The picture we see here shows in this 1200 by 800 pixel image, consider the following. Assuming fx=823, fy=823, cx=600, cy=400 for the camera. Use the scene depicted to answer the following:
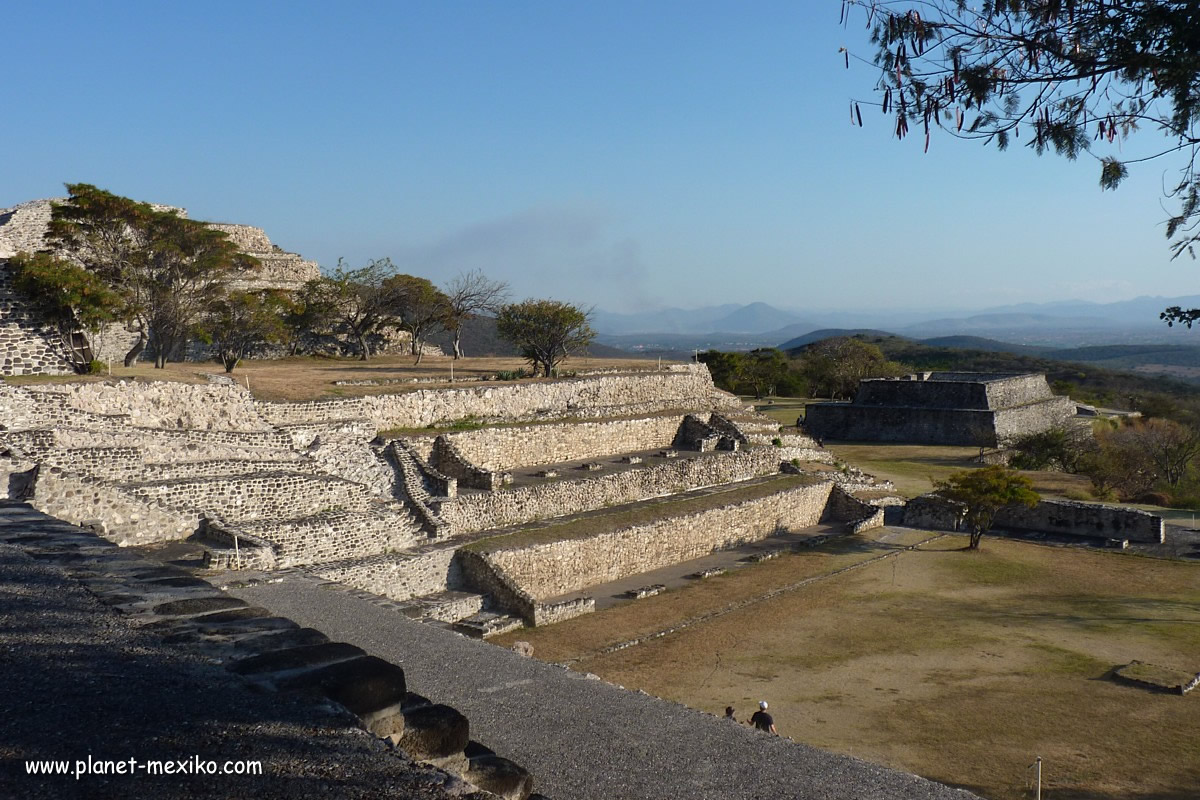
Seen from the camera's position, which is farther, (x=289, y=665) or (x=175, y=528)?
(x=175, y=528)

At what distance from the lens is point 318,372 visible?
79.6 feet

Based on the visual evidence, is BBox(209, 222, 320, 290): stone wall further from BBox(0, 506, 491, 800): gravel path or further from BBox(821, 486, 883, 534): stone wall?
BBox(0, 506, 491, 800): gravel path

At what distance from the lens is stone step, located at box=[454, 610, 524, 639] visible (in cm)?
1339

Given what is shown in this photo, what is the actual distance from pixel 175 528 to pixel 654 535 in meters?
9.74

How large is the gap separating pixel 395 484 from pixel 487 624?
15.4ft

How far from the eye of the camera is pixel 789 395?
5447 cm

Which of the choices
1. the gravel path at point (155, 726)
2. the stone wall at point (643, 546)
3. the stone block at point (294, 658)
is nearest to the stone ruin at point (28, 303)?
the stone wall at point (643, 546)

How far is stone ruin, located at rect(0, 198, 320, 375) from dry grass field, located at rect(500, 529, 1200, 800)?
11016 millimetres

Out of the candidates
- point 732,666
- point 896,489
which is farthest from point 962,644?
point 896,489

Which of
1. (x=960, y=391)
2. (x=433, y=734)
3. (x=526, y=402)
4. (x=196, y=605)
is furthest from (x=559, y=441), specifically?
(x=960, y=391)

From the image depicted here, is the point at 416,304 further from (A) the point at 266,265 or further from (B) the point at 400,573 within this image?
(B) the point at 400,573

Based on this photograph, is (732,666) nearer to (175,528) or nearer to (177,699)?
(175,528)

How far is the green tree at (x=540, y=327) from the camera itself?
94.0ft

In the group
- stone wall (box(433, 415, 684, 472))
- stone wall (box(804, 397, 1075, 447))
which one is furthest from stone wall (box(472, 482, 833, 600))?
stone wall (box(804, 397, 1075, 447))
